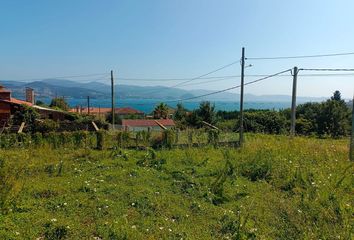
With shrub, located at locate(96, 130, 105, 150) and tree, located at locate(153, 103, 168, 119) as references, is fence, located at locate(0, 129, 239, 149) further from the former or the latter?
tree, located at locate(153, 103, 168, 119)

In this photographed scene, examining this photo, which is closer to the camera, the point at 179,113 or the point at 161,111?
the point at 179,113

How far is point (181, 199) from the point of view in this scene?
6754 mm

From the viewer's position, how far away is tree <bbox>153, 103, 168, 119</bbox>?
61.0 m

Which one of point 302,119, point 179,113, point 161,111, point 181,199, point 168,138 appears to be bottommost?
point 179,113

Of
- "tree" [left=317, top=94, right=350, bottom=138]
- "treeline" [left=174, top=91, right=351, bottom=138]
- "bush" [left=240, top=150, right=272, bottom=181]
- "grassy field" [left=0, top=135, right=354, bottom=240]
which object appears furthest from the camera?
"tree" [left=317, top=94, right=350, bottom=138]

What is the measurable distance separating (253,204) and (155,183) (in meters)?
2.63

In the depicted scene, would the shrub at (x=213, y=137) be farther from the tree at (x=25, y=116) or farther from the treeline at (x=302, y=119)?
the treeline at (x=302, y=119)

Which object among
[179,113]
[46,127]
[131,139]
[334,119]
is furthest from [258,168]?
[179,113]

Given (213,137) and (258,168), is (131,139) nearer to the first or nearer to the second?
(213,137)

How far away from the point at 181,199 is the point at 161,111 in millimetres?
54655

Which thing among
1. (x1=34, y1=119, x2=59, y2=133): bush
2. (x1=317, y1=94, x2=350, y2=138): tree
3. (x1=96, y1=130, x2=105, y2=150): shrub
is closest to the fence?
(x1=96, y1=130, x2=105, y2=150): shrub

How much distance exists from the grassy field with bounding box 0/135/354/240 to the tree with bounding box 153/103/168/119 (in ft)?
165

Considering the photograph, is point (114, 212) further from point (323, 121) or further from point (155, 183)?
point (323, 121)

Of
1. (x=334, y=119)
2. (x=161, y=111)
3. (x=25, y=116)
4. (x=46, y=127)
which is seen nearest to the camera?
(x=46, y=127)
